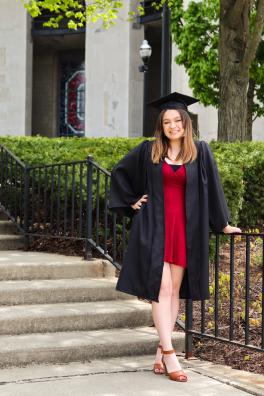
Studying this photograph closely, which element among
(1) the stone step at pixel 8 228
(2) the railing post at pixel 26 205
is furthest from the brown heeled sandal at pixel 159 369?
(1) the stone step at pixel 8 228

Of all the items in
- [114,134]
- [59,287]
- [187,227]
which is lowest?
[59,287]

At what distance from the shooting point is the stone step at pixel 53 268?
6488 mm

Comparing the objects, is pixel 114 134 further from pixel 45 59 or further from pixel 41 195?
pixel 41 195

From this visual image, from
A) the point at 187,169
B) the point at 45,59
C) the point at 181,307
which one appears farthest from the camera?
the point at 45,59

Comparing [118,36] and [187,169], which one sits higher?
[118,36]

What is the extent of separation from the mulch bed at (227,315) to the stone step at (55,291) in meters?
0.75

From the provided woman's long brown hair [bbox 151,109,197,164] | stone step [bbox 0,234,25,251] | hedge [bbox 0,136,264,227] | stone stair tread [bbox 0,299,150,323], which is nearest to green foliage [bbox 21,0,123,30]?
hedge [bbox 0,136,264,227]

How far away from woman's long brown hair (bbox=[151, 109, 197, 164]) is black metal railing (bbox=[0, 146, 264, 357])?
1.21 metres

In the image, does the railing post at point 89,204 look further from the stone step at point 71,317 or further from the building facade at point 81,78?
the building facade at point 81,78

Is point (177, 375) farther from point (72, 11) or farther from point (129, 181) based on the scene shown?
point (72, 11)

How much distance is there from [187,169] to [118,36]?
19.8 meters

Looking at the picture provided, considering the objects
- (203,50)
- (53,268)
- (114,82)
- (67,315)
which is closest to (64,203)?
(53,268)

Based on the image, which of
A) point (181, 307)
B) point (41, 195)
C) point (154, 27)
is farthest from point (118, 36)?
point (181, 307)

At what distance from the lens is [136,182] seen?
16.4 ft
